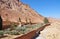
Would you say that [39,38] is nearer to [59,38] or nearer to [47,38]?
[47,38]

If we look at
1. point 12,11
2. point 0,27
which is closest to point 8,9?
point 12,11

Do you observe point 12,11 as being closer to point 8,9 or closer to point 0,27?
point 8,9

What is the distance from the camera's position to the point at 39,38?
2142 centimetres

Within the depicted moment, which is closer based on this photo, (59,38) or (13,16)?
(59,38)

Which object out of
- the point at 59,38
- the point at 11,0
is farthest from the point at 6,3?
the point at 59,38

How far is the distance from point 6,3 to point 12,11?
14.4ft

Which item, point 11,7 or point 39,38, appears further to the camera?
point 11,7

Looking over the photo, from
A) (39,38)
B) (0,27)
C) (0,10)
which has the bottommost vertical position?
(39,38)

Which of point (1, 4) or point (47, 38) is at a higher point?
point (1, 4)

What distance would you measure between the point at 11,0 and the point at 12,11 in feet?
28.9

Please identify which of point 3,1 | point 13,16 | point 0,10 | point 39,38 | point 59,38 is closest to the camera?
point 59,38

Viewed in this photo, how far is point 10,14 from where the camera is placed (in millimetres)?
52500

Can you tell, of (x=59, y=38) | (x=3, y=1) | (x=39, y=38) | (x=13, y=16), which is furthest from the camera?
(x=3, y=1)

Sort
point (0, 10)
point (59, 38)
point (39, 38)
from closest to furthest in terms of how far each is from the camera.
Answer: point (59, 38) → point (39, 38) → point (0, 10)
